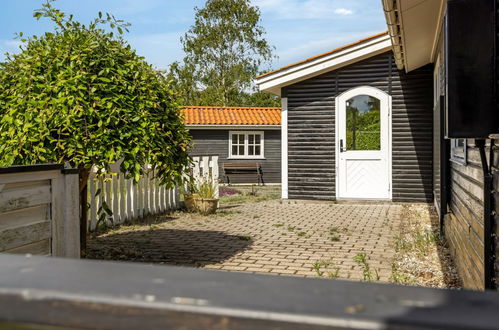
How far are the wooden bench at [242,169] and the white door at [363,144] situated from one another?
868 cm

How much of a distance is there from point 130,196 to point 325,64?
5841 mm

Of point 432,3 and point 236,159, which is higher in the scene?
point 432,3

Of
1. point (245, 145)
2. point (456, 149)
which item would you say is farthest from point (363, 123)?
point (245, 145)

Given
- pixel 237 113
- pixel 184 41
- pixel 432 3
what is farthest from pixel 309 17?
pixel 432 3

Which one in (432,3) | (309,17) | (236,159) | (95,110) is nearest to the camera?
(95,110)

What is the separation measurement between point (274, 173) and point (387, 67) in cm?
990

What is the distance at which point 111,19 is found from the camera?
17.9 feet

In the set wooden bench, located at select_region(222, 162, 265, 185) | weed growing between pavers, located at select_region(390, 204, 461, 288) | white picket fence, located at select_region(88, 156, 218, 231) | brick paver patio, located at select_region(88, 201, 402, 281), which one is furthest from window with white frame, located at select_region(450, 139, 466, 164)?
wooden bench, located at select_region(222, 162, 265, 185)

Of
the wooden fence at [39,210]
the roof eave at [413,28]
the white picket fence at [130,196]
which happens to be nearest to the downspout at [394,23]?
the roof eave at [413,28]

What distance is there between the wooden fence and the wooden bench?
16655 millimetres

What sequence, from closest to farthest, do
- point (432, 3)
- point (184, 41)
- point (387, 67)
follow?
point (432, 3), point (387, 67), point (184, 41)

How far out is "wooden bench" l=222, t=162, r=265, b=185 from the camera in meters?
20.8

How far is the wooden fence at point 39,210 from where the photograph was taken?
3508mm

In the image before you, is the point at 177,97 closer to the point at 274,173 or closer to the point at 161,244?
the point at 161,244
